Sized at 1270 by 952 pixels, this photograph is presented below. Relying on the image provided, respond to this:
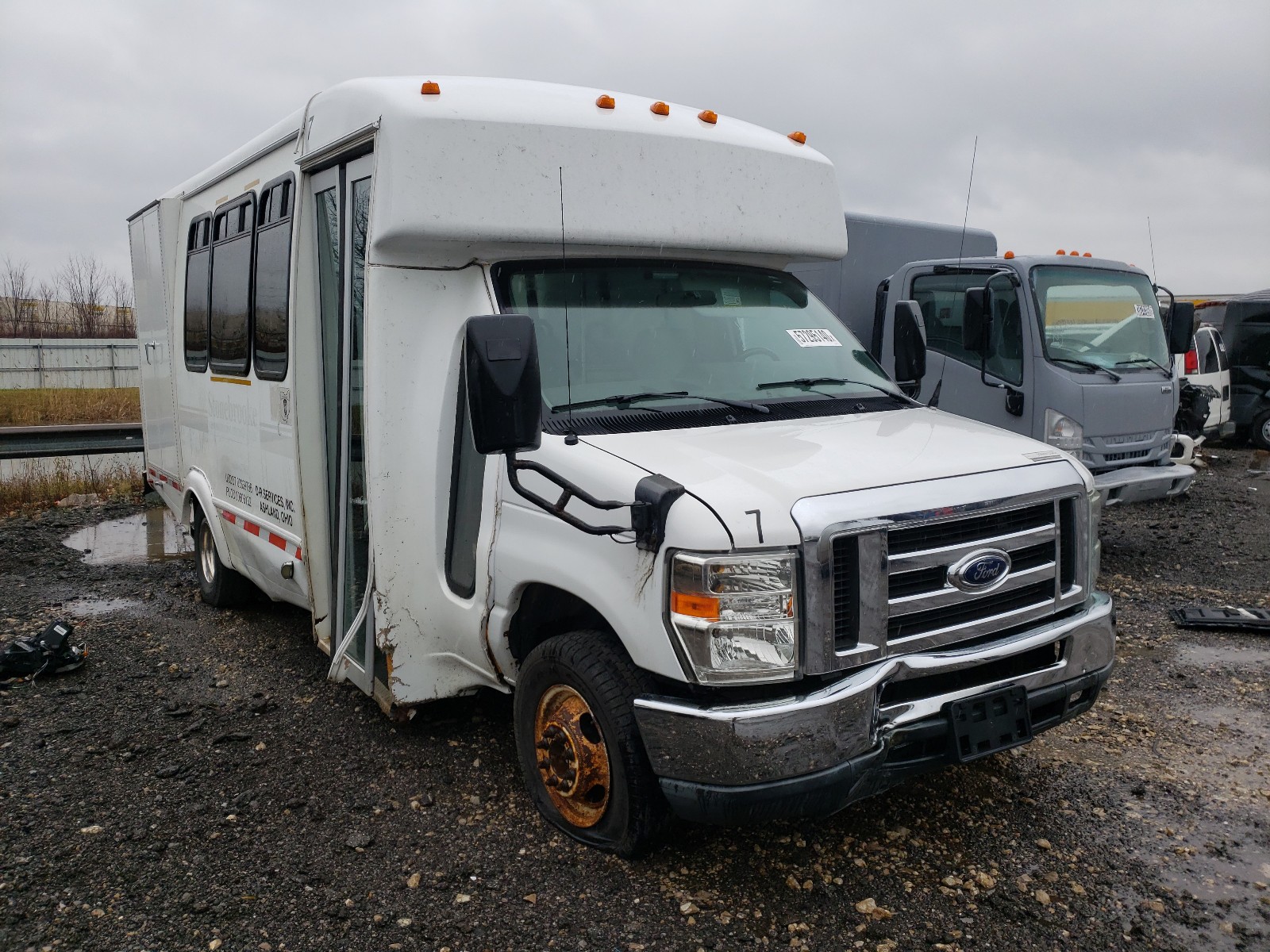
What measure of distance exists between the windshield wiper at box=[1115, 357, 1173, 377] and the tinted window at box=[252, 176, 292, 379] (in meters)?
6.61

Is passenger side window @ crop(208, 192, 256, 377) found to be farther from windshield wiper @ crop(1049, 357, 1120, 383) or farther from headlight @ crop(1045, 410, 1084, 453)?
windshield wiper @ crop(1049, 357, 1120, 383)

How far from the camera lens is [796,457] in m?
3.47

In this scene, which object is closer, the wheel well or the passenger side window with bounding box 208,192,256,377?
the wheel well

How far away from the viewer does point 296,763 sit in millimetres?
4555

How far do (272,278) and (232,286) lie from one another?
2.66 feet

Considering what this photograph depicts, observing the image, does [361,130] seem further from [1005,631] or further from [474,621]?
[1005,631]

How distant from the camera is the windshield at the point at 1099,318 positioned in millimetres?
8227

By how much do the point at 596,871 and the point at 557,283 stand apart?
7.44ft

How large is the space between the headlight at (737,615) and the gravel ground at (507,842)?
0.90 metres

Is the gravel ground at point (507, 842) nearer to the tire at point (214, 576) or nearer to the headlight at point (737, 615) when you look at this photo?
the headlight at point (737, 615)

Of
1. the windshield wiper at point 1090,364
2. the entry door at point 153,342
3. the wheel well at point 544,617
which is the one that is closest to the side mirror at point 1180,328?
the windshield wiper at point 1090,364

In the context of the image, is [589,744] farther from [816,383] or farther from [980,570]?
[816,383]

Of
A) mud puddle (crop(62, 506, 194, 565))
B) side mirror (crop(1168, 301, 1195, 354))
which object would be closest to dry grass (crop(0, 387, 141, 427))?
mud puddle (crop(62, 506, 194, 565))

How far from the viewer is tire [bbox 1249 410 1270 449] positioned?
16.1 m
